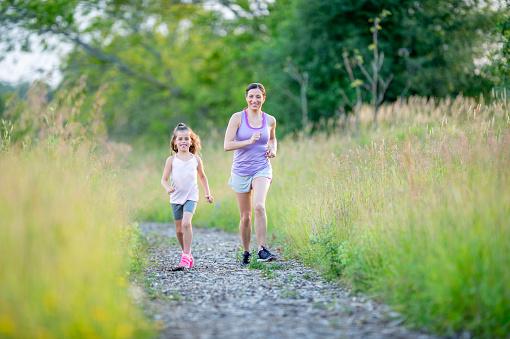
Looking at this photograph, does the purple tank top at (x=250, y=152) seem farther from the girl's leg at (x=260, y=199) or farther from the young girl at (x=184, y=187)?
the young girl at (x=184, y=187)

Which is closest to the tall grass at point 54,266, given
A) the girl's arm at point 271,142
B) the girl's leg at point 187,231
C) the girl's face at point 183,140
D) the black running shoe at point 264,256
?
the girl's leg at point 187,231

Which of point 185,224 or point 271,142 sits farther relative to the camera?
point 271,142

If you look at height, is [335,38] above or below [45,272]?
above

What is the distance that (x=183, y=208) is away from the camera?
575 cm

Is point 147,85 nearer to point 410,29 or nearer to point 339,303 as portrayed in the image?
point 410,29

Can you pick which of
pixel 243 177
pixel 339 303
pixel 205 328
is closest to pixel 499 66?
pixel 243 177

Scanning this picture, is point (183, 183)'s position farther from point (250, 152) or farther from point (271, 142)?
point (271, 142)

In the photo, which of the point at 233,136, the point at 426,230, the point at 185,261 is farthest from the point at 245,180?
the point at 426,230

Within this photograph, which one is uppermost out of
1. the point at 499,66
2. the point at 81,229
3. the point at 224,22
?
the point at 224,22

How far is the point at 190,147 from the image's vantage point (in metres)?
6.05

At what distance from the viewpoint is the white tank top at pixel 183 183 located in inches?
224

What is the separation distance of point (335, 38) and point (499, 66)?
27.6 feet

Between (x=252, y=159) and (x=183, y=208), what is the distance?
1.00 metres

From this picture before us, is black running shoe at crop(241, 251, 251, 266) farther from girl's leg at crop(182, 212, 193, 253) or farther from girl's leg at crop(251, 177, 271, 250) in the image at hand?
girl's leg at crop(182, 212, 193, 253)
